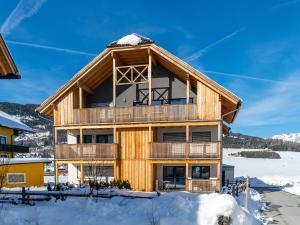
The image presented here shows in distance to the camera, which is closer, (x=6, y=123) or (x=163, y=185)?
(x=163, y=185)

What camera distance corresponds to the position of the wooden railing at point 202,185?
2186 cm

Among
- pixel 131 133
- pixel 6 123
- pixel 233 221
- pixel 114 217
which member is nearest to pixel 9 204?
pixel 114 217

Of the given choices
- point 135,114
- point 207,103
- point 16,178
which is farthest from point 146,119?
point 16,178

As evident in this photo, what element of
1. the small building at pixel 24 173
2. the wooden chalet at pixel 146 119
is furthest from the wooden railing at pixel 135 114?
the small building at pixel 24 173

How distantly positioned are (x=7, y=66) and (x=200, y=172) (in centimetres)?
1613

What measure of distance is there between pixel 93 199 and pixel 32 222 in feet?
10.1

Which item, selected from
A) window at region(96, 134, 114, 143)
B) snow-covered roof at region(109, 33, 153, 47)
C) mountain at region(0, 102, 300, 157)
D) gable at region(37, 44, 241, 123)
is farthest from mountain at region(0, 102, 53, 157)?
snow-covered roof at region(109, 33, 153, 47)

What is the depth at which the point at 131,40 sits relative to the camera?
78.2 feet

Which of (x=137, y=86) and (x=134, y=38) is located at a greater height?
(x=134, y=38)

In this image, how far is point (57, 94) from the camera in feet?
80.8

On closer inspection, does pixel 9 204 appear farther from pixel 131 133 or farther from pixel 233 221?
pixel 131 133

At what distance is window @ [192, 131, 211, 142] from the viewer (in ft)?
78.8

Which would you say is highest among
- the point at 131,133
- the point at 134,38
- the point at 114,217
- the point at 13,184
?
the point at 134,38

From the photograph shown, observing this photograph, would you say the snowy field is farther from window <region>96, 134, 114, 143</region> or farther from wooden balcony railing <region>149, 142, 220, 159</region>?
wooden balcony railing <region>149, 142, 220, 159</region>
